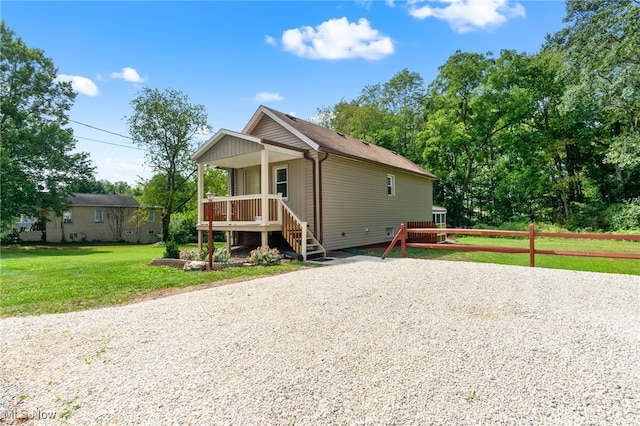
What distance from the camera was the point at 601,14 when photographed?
1862 centimetres

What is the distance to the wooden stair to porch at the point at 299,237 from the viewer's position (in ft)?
32.7

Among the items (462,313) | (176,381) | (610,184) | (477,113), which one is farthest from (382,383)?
(610,184)

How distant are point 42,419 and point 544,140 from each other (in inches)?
1092

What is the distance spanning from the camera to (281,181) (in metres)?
12.5

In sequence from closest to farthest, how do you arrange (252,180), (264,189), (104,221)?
1. (264,189)
2. (252,180)
3. (104,221)

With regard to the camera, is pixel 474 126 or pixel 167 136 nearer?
pixel 474 126

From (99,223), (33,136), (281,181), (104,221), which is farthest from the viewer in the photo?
(104,221)

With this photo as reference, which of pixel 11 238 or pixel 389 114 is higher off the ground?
pixel 389 114

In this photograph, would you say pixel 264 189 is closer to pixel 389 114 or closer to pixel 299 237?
pixel 299 237

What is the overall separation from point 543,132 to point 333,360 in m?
26.6

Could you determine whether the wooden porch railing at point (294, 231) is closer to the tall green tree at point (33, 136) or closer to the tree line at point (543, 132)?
the tree line at point (543, 132)

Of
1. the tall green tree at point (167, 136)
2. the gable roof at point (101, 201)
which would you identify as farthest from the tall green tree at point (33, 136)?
the tall green tree at point (167, 136)

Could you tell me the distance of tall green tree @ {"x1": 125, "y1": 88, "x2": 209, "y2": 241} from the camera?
24266 millimetres

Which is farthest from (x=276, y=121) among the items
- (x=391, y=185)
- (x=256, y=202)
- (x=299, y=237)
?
(x=391, y=185)
